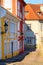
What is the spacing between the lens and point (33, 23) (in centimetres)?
6381

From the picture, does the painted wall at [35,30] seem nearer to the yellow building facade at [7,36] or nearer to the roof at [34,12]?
the roof at [34,12]

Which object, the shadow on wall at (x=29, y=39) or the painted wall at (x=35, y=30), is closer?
the shadow on wall at (x=29, y=39)

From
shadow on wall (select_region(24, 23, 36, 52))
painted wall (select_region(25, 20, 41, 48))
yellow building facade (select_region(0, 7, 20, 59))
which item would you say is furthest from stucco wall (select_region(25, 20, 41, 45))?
yellow building facade (select_region(0, 7, 20, 59))

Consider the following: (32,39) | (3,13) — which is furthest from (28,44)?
(3,13)

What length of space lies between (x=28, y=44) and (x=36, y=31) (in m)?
3.08

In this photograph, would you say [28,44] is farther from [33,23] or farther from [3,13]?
[3,13]

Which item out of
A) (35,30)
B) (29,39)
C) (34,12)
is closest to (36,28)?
(35,30)

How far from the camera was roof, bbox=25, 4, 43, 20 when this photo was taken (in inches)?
2532

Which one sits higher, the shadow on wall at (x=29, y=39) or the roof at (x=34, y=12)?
the roof at (x=34, y=12)

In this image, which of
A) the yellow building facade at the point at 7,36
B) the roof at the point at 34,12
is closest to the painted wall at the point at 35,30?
the roof at the point at 34,12

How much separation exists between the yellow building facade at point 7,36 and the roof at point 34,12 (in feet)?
72.6

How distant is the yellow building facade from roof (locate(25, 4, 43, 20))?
72.6 feet

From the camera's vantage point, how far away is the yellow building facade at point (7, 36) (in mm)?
32281

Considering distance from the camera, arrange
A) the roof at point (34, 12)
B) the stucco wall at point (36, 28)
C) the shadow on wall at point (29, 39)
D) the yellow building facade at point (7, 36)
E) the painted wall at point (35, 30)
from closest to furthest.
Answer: the yellow building facade at point (7, 36)
the shadow on wall at point (29, 39)
the painted wall at point (35, 30)
the stucco wall at point (36, 28)
the roof at point (34, 12)
